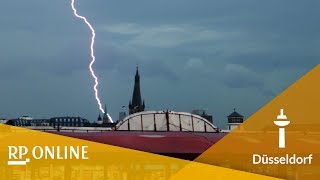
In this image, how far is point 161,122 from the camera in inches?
1111

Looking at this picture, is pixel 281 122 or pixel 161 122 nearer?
pixel 281 122

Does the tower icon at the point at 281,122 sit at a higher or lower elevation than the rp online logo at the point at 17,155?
higher

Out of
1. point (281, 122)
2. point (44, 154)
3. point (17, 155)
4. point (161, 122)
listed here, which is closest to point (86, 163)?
point (44, 154)

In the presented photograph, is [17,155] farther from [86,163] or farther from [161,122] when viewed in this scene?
[161,122]

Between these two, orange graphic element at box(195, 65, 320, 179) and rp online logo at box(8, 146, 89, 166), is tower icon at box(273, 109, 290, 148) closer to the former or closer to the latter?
orange graphic element at box(195, 65, 320, 179)

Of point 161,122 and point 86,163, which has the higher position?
point 161,122

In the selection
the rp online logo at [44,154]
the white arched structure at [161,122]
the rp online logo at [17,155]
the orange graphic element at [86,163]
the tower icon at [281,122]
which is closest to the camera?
the orange graphic element at [86,163]

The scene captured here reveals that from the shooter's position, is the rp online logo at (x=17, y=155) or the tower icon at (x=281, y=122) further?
the tower icon at (x=281, y=122)

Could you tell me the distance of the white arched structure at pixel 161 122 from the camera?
92.0 ft

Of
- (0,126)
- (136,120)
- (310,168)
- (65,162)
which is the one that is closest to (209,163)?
(310,168)

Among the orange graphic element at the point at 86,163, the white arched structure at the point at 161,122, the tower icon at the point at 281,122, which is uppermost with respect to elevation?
the white arched structure at the point at 161,122

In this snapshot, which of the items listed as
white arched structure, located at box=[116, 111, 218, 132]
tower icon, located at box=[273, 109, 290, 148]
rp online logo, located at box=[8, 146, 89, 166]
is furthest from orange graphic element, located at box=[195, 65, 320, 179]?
white arched structure, located at box=[116, 111, 218, 132]

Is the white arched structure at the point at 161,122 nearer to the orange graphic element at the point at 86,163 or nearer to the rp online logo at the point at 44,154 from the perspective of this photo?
the orange graphic element at the point at 86,163

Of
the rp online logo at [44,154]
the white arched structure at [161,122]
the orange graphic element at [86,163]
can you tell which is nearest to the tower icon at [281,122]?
the orange graphic element at [86,163]
